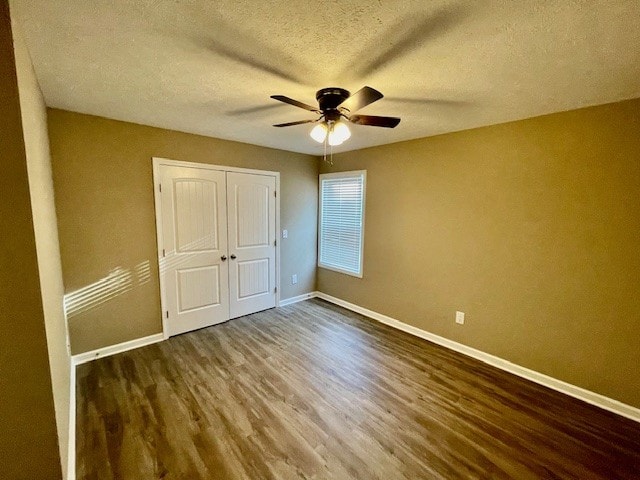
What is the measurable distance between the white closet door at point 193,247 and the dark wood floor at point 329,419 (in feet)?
1.64

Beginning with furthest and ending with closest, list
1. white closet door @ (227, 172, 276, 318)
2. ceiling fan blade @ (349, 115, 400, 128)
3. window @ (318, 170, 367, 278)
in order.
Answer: window @ (318, 170, 367, 278) < white closet door @ (227, 172, 276, 318) < ceiling fan blade @ (349, 115, 400, 128)

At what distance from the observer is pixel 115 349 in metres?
2.96

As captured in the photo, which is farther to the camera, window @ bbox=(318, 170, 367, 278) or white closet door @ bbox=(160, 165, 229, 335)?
window @ bbox=(318, 170, 367, 278)

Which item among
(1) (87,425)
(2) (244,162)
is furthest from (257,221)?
(1) (87,425)

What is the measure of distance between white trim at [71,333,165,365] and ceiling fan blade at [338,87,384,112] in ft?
10.5

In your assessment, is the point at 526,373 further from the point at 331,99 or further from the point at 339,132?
the point at 331,99

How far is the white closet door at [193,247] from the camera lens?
3.21m

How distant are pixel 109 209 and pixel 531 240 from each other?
4079 mm

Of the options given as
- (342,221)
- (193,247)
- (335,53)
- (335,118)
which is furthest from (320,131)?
(342,221)

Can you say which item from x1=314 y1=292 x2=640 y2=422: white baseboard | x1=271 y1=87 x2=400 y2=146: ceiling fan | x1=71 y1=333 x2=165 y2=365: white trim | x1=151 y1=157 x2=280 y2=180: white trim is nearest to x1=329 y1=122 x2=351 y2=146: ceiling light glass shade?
x1=271 y1=87 x2=400 y2=146: ceiling fan

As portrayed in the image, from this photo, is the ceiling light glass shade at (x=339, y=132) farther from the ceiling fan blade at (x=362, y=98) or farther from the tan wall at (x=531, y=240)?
the tan wall at (x=531, y=240)

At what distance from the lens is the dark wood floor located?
173 centimetres

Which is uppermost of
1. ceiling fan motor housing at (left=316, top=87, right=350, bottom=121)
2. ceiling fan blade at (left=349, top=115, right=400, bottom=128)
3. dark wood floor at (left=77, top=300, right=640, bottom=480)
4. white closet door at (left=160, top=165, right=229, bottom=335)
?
ceiling fan motor housing at (left=316, top=87, right=350, bottom=121)

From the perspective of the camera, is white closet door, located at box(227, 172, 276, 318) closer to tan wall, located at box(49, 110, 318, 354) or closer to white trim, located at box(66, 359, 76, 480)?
tan wall, located at box(49, 110, 318, 354)
